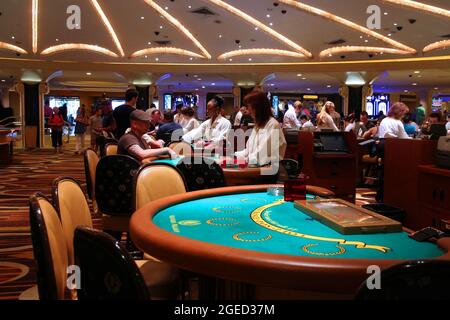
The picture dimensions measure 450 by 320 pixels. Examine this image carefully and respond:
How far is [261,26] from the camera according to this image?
37.6ft

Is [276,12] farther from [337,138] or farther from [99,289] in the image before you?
[99,289]

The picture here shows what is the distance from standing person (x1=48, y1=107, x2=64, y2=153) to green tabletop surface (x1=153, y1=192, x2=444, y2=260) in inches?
507

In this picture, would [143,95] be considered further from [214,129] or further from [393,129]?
[393,129]

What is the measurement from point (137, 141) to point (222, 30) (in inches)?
333

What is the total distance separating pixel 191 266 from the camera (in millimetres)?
1394

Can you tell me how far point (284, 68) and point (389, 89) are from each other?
415 inches

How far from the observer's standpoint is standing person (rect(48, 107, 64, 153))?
14.0 meters

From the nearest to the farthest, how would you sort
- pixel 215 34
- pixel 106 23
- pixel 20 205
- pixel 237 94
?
pixel 20 205 → pixel 106 23 → pixel 215 34 → pixel 237 94

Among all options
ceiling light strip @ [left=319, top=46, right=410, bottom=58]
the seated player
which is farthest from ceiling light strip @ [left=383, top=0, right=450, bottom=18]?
ceiling light strip @ [left=319, top=46, right=410, bottom=58]

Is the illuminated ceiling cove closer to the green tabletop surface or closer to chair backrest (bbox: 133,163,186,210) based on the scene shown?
chair backrest (bbox: 133,163,186,210)

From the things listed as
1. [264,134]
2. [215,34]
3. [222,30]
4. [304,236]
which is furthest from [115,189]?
[215,34]

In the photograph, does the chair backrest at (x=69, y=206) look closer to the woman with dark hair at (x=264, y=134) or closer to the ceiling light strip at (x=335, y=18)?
the woman with dark hair at (x=264, y=134)
